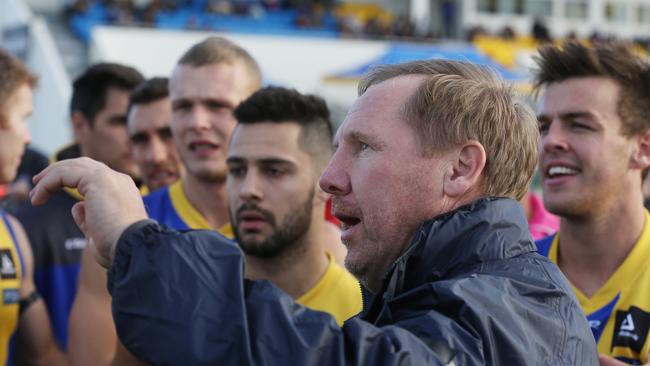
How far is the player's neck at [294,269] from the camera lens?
3539mm

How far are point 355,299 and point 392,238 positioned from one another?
5.37ft

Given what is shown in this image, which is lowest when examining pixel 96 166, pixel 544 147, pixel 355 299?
pixel 355 299

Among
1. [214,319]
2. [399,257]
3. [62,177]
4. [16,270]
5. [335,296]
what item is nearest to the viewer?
[214,319]

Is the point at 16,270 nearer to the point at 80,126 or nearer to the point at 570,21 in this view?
the point at 80,126

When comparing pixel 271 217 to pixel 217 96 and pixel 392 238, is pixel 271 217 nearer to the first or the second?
pixel 217 96

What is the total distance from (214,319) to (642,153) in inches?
97.5

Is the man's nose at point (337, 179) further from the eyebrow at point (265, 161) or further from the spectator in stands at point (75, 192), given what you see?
the spectator in stands at point (75, 192)

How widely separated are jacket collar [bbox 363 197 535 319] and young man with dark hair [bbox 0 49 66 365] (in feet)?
7.60

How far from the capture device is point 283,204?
3557 mm

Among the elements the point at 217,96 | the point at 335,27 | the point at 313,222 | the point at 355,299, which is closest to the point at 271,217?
the point at 313,222

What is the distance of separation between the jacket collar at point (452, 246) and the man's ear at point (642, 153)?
1.84 m

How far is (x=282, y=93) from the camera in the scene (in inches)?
148

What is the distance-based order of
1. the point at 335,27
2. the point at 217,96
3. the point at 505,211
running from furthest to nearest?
the point at 335,27 < the point at 217,96 < the point at 505,211

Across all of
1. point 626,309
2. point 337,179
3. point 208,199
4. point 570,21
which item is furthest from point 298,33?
point 337,179
